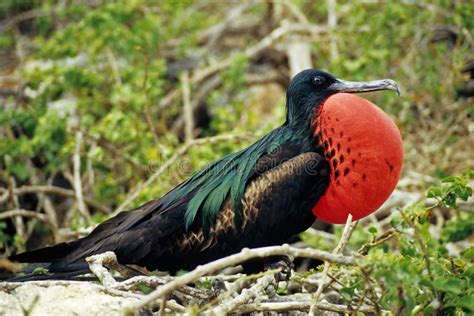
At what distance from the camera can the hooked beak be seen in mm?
3420

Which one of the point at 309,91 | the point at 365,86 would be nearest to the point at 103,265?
the point at 309,91

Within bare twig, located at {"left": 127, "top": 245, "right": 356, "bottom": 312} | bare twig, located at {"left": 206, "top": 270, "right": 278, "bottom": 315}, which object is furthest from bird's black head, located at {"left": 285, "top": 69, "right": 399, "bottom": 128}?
bare twig, located at {"left": 127, "top": 245, "right": 356, "bottom": 312}

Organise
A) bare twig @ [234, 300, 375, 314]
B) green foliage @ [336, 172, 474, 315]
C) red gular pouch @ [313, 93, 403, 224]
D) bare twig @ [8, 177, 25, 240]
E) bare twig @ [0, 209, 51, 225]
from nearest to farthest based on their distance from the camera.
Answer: green foliage @ [336, 172, 474, 315] → bare twig @ [234, 300, 375, 314] → red gular pouch @ [313, 93, 403, 224] → bare twig @ [0, 209, 51, 225] → bare twig @ [8, 177, 25, 240]

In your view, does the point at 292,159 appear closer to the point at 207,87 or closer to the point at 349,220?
the point at 349,220

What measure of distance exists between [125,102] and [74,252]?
1.93 m

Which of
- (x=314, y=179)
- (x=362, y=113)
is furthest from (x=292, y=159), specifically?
(x=362, y=113)

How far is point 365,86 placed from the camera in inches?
138

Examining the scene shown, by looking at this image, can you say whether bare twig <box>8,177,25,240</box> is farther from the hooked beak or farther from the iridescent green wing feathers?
the hooked beak

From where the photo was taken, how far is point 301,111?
11.7 ft

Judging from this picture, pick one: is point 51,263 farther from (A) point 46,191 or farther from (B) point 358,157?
(A) point 46,191

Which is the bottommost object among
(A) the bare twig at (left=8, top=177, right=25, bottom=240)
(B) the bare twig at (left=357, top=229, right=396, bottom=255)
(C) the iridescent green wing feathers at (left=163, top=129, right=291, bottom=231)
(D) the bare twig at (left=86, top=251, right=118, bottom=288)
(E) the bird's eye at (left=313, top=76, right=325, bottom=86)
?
(A) the bare twig at (left=8, top=177, right=25, bottom=240)

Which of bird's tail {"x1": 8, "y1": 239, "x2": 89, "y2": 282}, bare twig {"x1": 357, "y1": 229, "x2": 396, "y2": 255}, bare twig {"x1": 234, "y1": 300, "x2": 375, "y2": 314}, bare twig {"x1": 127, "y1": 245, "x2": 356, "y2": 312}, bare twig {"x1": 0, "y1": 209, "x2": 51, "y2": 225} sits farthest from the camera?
bare twig {"x1": 0, "y1": 209, "x2": 51, "y2": 225}

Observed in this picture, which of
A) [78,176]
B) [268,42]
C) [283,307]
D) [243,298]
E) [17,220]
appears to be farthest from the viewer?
[268,42]

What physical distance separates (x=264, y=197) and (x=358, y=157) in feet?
1.37
